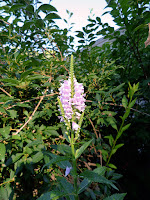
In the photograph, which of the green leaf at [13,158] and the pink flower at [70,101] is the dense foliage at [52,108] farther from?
the pink flower at [70,101]

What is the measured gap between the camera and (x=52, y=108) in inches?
66.4

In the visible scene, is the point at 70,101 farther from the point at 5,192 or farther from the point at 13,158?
the point at 5,192

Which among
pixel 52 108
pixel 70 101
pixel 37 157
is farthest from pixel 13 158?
pixel 70 101

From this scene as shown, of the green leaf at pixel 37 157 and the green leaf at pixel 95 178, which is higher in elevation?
the green leaf at pixel 95 178

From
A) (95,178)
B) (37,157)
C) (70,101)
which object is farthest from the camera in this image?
(37,157)

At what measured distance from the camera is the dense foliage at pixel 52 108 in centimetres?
117

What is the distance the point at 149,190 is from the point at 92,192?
705 millimetres

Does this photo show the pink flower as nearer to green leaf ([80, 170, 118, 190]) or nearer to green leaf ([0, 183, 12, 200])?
green leaf ([80, 170, 118, 190])

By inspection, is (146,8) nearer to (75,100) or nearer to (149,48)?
(149,48)

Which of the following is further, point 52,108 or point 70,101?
point 52,108

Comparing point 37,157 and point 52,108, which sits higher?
point 52,108

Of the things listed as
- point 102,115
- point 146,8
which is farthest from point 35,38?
point 146,8

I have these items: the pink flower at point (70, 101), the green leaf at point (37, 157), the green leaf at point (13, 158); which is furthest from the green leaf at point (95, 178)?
the green leaf at point (13, 158)

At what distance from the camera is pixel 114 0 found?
1570mm
